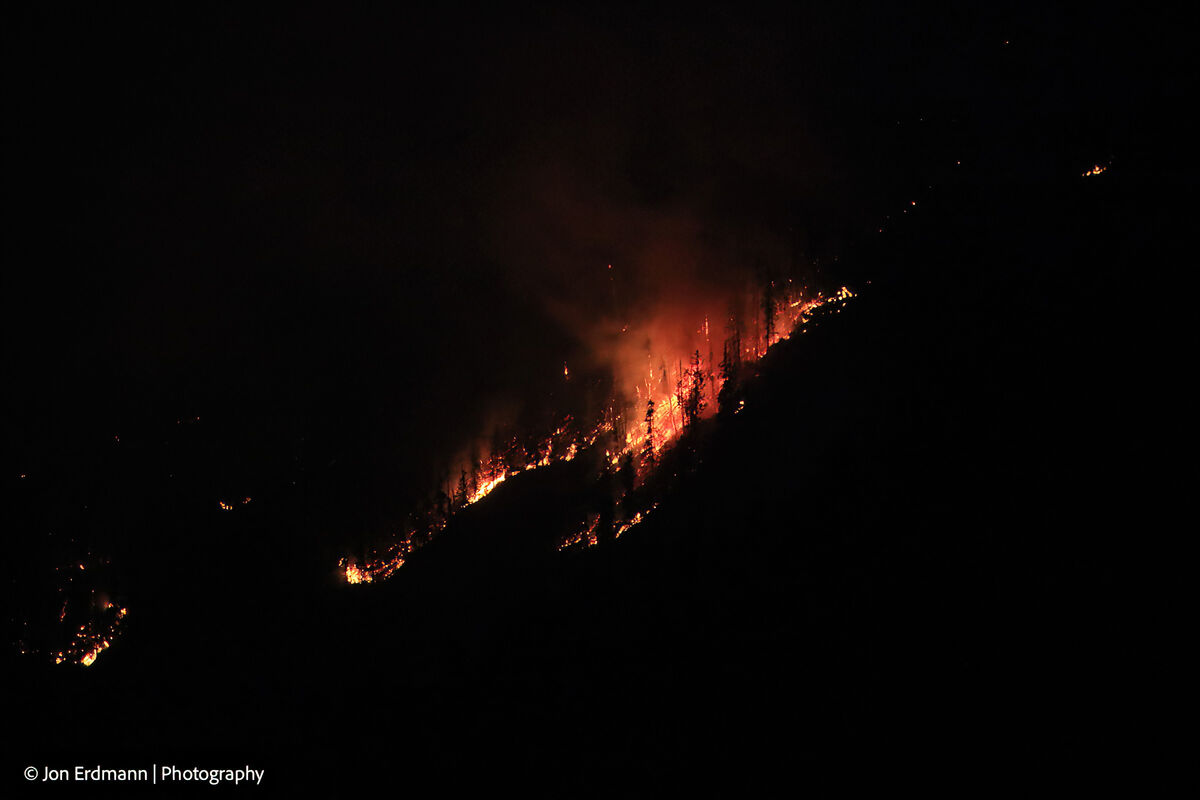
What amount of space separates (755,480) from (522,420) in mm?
34817

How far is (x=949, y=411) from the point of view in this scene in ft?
150

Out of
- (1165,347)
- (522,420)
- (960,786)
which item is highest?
(522,420)

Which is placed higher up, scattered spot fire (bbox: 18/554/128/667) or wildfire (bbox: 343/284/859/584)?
wildfire (bbox: 343/284/859/584)

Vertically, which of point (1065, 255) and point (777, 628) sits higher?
point (1065, 255)

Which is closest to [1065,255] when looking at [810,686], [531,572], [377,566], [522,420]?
[810,686]

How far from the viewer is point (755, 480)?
47188 mm

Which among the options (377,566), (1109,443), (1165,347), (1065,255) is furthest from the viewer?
(377,566)

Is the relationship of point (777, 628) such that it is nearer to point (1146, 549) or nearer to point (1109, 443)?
point (1146, 549)

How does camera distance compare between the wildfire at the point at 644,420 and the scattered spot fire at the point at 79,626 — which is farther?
the scattered spot fire at the point at 79,626

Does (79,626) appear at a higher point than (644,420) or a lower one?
lower

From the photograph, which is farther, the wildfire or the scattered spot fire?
the scattered spot fire

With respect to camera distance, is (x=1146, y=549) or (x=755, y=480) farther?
(x=755, y=480)

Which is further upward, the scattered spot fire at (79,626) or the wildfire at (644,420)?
the wildfire at (644,420)

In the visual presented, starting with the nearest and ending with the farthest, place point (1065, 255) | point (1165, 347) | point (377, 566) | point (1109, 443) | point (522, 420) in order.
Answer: point (1109, 443), point (1165, 347), point (1065, 255), point (377, 566), point (522, 420)
